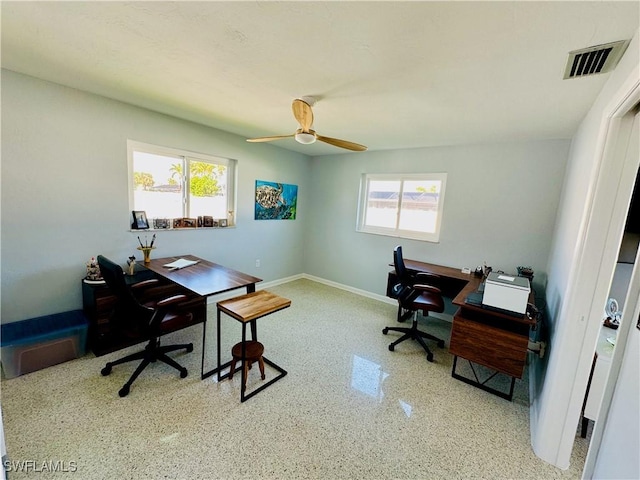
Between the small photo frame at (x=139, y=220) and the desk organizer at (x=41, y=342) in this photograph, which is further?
the small photo frame at (x=139, y=220)

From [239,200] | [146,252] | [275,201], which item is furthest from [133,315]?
[275,201]

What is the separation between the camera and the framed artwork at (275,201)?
4148 millimetres

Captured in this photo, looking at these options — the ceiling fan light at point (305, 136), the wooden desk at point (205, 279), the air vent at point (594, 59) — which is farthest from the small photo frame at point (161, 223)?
the air vent at point (594, 59)

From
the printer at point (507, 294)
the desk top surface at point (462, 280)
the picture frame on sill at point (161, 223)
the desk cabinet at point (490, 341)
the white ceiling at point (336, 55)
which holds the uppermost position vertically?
the white ceiling at point (336, 55)

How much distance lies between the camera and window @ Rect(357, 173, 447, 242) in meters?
3.72

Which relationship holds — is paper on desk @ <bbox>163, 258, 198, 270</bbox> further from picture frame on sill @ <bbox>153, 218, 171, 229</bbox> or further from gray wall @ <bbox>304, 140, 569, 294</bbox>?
gray wall @ <bbox>304, 140, 569, 294</bbox>

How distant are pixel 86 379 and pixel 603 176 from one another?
148 inches

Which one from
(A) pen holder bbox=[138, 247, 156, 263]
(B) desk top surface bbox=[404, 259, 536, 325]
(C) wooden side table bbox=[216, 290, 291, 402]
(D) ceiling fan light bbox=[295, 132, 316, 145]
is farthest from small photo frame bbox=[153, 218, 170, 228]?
(B) desk top surface bbox=[404, 259, 536, 325]

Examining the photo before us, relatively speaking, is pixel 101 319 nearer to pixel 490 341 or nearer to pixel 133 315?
pixel 133 315

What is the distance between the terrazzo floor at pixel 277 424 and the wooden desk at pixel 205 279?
0.45 m

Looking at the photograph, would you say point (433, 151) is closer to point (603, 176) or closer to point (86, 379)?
point (603, 176)

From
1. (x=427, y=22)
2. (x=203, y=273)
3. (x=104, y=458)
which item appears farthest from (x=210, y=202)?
(x=427, y=22)

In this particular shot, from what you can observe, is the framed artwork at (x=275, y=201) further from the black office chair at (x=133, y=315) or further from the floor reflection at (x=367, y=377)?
the floor reflection at (x=367, y=377)

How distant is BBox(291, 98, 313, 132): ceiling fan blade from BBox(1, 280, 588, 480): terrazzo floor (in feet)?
7.15
